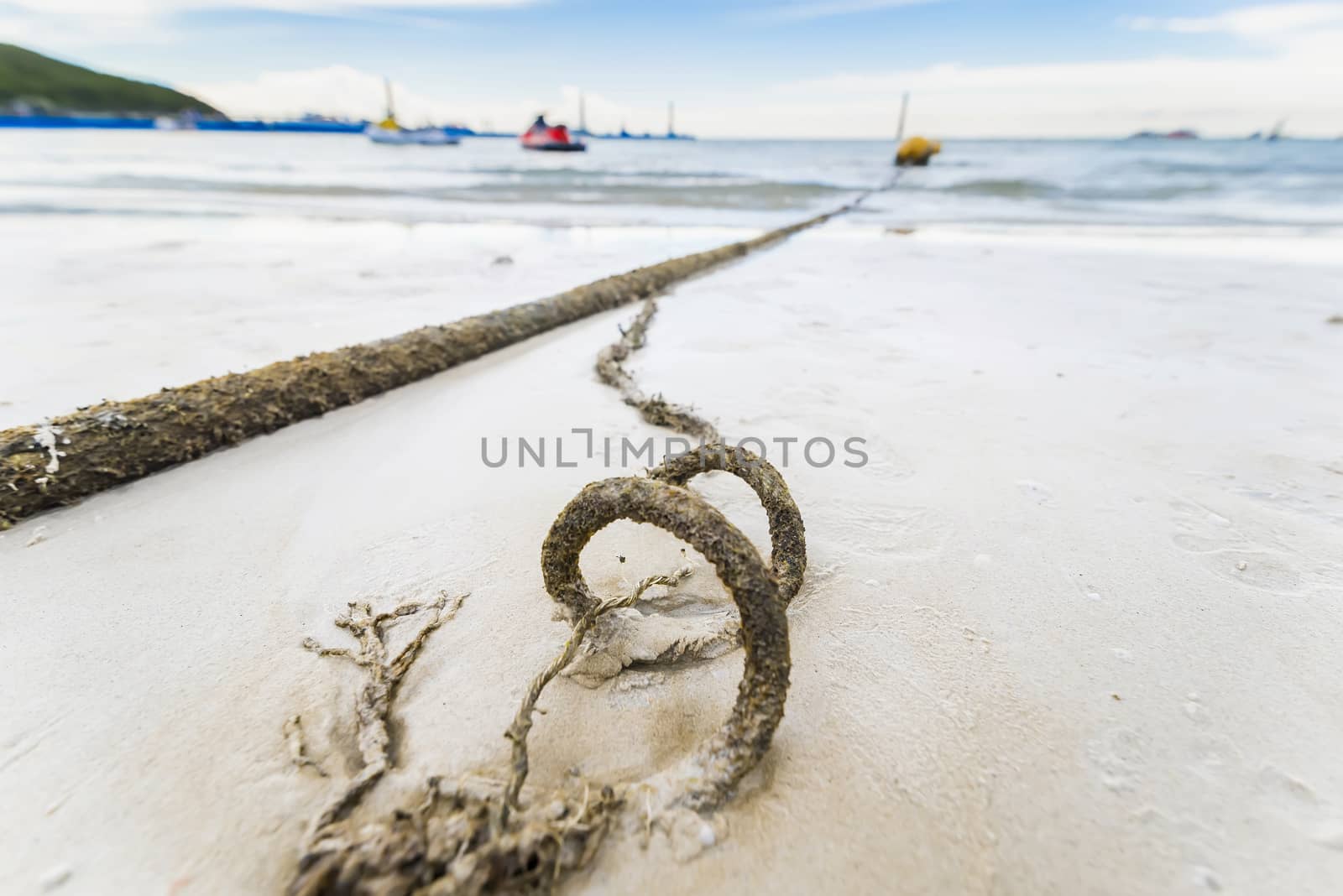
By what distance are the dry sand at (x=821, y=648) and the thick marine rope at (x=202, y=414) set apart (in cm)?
9

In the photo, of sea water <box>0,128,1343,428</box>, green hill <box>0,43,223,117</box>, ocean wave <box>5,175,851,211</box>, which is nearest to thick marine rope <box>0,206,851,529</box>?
sea water <box>0,128,1343,428</box>

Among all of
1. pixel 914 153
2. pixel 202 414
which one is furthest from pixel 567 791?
pixel 914 153

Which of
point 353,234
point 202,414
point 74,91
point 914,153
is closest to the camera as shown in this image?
point 202,414

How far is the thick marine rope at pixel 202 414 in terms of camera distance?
77.4 inches

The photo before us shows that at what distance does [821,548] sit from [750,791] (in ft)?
2.91

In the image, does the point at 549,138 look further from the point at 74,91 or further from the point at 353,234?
the point at 74,91

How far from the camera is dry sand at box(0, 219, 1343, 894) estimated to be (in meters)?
1.06

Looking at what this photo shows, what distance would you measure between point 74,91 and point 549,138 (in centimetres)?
12725

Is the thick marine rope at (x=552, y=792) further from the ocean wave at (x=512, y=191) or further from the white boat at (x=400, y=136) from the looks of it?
the white boat at (x=400, y=136)

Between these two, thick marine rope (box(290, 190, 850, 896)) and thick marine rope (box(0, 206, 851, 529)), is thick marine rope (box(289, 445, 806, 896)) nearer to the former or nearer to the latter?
thick marine rope (box(290, 190, 850, 896))

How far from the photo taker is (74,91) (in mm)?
121500

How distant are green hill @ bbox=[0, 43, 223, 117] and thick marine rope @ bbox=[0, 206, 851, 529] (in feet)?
509

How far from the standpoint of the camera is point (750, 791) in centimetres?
114

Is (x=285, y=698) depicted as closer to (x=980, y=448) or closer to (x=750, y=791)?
(x=750, y=791)
